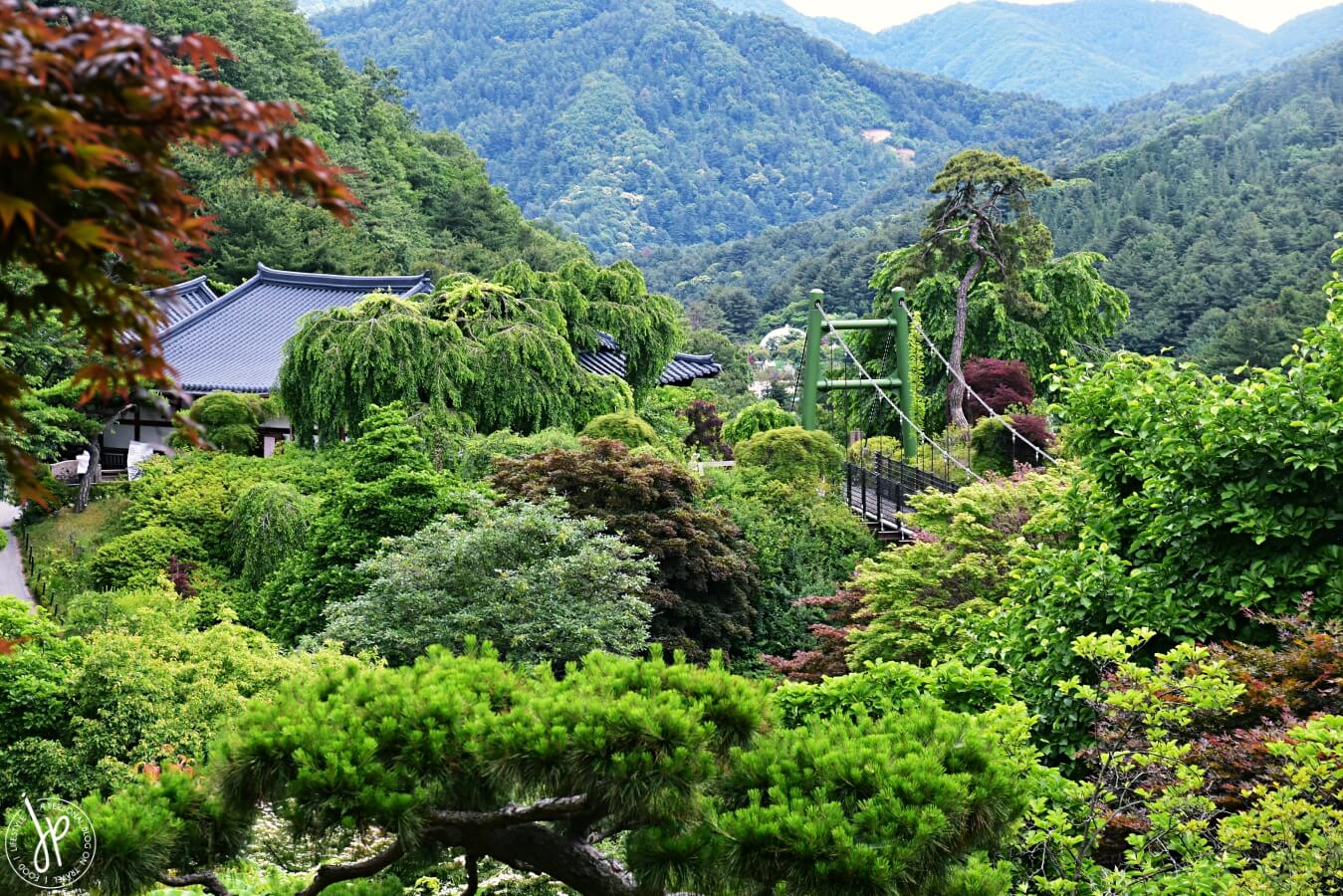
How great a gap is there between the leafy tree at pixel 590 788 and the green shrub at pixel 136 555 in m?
10.9

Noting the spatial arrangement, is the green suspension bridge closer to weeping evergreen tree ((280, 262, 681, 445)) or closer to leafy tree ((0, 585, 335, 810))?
weeping evergreen tree ((280, 262, 681, 445))

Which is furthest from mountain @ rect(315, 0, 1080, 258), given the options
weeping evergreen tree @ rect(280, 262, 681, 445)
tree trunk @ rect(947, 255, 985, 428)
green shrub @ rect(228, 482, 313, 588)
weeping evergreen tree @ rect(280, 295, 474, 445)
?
green shrub @ rect(228, 482, 313, 588)

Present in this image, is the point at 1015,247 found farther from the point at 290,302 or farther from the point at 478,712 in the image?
the point at 478,712

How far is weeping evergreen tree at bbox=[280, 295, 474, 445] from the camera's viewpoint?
48.9ft

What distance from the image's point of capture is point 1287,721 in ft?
14.1

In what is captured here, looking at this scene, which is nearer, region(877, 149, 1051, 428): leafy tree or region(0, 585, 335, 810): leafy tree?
region(0, 585, 335, 810): leafy tree

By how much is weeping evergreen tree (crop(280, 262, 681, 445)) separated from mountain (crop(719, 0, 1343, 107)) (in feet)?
518

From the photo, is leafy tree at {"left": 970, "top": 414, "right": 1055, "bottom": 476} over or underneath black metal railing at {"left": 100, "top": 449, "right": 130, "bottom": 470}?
over

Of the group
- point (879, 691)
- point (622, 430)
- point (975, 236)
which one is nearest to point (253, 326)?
point (622, 430)

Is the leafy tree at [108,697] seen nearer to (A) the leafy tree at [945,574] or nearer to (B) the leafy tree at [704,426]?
(A) the leafy tree at [945,574]

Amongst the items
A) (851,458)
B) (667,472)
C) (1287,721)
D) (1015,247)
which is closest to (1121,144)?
(1015,247)

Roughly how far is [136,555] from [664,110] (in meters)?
112

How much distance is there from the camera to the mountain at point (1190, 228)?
39.8m

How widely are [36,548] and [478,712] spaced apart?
15.1 meters
